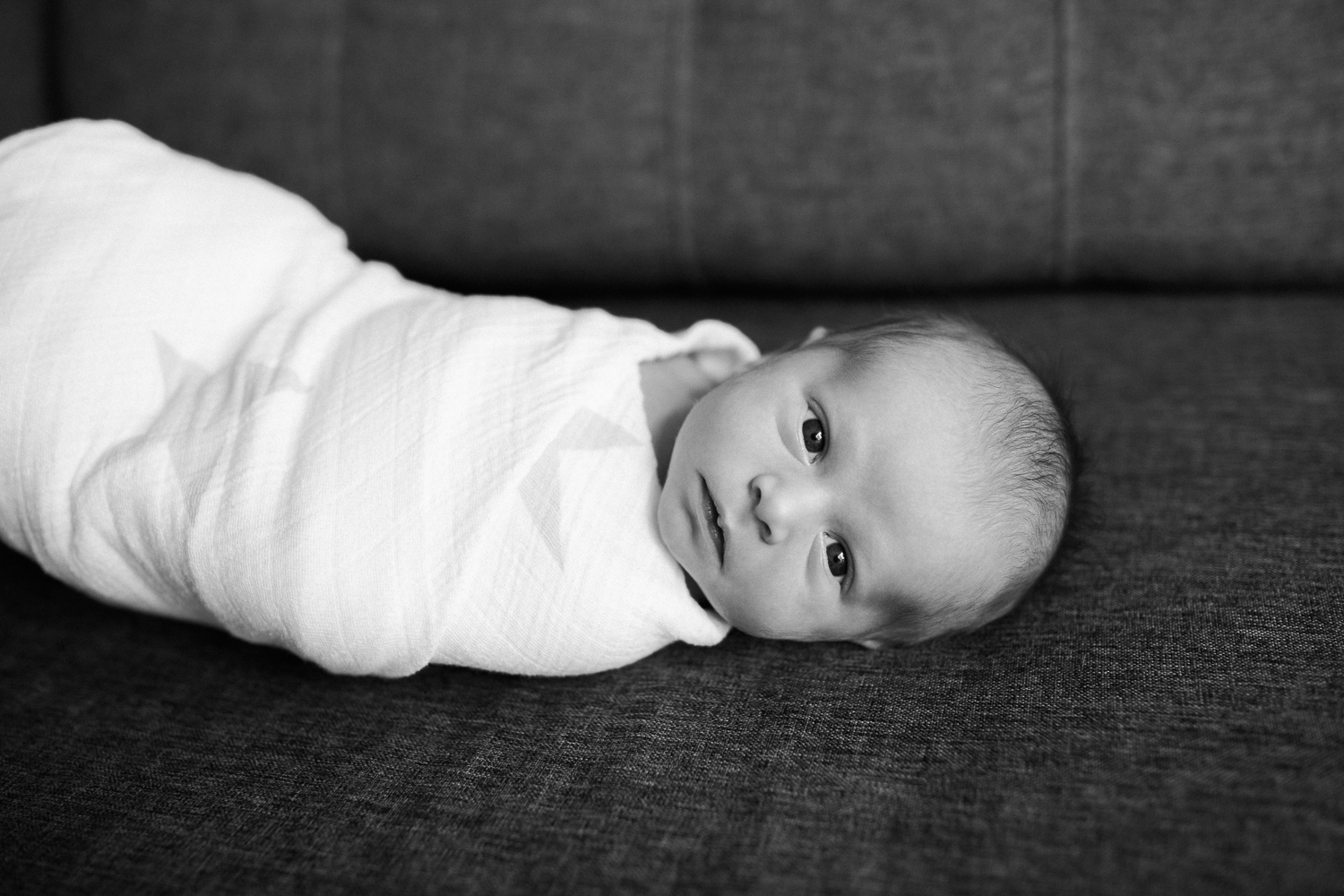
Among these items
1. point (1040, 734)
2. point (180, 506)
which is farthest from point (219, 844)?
point (1040, 734)

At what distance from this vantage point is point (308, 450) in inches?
36.7

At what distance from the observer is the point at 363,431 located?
0.94 m

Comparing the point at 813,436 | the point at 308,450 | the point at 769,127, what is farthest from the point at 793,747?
the point at 769,127

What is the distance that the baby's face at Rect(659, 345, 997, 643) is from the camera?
0.91 meters

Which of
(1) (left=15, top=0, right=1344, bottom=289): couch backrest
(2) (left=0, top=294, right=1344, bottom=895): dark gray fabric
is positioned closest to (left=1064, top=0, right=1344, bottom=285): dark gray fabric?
→ (1) (left=15, top=0, right=1344, bottom=289): couch backrest

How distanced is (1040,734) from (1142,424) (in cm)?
53

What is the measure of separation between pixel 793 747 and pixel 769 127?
0.94 m

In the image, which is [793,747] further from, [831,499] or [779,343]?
[779,343]

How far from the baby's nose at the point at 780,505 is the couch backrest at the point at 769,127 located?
0.68 m

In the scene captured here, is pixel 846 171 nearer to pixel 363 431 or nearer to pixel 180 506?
pixel 363 431

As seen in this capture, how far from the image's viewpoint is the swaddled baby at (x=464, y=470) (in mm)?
908

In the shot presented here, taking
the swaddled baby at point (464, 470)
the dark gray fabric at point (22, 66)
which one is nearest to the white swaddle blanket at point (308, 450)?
the swaddled baby at point (464, 470)

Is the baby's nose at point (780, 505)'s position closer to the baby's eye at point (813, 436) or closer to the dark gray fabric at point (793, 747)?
the baby's eye at point (813, 436)

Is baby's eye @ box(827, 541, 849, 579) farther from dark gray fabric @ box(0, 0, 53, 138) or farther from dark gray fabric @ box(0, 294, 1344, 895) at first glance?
dark gray fabric @ box(0, 0, 53, 138)
